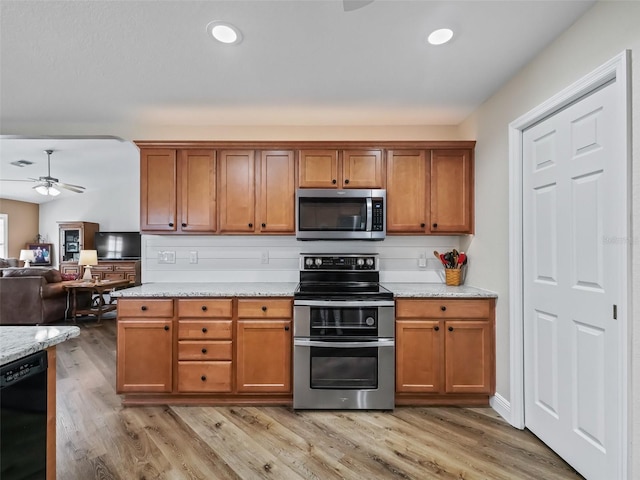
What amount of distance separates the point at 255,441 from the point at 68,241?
8793 mm

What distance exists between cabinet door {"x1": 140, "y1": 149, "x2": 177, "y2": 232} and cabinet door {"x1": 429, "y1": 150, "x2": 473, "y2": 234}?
2.36m

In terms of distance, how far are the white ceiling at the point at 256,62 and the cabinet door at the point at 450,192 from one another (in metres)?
0.45

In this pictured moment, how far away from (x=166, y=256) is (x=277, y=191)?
1314 millimetres

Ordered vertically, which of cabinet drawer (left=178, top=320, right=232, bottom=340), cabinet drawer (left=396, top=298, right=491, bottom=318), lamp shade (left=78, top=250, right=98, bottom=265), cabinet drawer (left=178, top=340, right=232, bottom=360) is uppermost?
lamp shade (left=78, top=250, right=98, bottom=265)

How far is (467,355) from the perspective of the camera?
252cm

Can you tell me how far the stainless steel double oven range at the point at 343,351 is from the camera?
246 centimetres

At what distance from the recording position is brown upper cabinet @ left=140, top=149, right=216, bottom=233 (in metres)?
2.87

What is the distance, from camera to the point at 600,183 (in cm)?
162

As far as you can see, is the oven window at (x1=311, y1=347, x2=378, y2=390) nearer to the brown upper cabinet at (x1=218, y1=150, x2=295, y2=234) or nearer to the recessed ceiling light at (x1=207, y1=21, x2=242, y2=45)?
the brown upper cabinet at (x1=218, y1=150, x2=295, y2=234)

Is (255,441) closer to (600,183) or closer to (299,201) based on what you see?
(299,201)

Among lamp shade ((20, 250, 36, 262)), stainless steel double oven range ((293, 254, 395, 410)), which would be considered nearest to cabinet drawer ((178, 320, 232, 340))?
stainless steel double oven range ((293, 254, 395, 410))

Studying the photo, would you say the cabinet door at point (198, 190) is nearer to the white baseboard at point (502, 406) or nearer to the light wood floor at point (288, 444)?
the light wood floor at point (288, 444)

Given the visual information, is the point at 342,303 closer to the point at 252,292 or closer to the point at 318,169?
the point at 252,292

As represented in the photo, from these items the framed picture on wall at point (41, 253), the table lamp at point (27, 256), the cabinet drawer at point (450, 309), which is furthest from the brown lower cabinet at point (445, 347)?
the framed picture on wall at point (41, 253)
